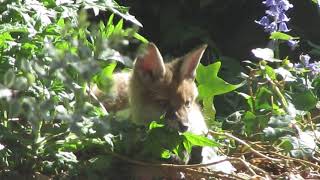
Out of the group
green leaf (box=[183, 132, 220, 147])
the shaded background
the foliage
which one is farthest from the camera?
the shaded background

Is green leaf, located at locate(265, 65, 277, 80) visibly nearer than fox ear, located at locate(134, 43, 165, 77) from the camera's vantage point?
Yes

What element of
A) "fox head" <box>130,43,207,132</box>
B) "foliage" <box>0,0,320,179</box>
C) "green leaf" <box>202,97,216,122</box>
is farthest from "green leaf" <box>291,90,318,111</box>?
"fox head" <box>130,43,207,132</box>

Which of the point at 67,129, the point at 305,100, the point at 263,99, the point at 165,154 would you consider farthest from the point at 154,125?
the point at 305,100

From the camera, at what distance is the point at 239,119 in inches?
181

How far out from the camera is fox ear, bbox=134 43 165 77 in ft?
15.0

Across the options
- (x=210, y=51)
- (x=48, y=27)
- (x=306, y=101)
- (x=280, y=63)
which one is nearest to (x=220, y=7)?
(x=210, y=51)

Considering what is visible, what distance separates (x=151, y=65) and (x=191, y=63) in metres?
0.24

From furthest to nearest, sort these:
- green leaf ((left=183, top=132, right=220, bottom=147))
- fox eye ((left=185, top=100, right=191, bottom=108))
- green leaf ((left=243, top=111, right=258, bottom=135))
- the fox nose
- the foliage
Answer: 1. fox eye ((left=185, top=100, right=191, bottom=108))
2. green leaf ((left=243, top=111, right=258, bottom=135))
3. the fox nose
4. green leaf ((left=183, top=132, right=220, bottom=147))
5. the foliage

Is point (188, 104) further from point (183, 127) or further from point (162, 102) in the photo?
point (183, 127)

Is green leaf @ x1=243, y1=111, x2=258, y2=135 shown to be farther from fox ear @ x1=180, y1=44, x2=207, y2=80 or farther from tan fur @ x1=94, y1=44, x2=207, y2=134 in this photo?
fox ear @ x1=180, y1=44, x2=207, y2=80

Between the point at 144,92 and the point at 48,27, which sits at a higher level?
the point at 48,27

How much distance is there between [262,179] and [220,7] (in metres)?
3.26

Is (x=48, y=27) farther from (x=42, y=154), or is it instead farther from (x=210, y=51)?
(x=210, y=51)

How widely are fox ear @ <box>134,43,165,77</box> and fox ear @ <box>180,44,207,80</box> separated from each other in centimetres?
13
